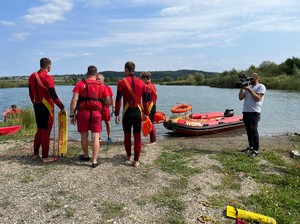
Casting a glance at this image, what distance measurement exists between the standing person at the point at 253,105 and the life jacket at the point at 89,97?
3.32 meters

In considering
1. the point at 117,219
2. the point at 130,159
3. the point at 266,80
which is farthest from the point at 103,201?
the point at 266,80

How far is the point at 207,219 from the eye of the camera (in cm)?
442

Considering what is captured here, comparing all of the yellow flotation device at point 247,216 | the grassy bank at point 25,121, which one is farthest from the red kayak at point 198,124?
the yellow flotation device at point 247,216

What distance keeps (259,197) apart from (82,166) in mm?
3284

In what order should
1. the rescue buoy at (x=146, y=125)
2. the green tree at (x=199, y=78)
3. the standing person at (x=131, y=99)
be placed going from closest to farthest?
the standing person at (x=131, y=99) < the rescue buoy at (x=146, y=125) < the green tree at (x=199, y=78)

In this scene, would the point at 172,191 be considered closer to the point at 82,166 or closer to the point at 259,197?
the point at 259,197

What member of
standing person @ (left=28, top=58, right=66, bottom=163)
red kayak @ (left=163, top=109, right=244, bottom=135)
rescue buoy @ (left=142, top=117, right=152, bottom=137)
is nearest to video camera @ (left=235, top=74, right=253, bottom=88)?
rescue buoy @ (left=142, top=117, right=152, bottom=137)

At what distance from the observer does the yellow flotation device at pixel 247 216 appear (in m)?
4.42

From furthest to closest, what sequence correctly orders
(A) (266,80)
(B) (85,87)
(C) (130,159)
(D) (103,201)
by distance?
(A) (266,80), (C) (130,159), (B) (85,87), (D) (103,201)

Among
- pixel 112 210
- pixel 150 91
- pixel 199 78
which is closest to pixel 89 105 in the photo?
pixel 112 210

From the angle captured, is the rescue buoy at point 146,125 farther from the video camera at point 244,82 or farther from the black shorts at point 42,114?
the video camera at point 244,82

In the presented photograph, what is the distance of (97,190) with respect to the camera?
530 centimetres

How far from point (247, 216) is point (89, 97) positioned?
3.46m

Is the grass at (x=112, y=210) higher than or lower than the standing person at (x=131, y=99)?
lower
